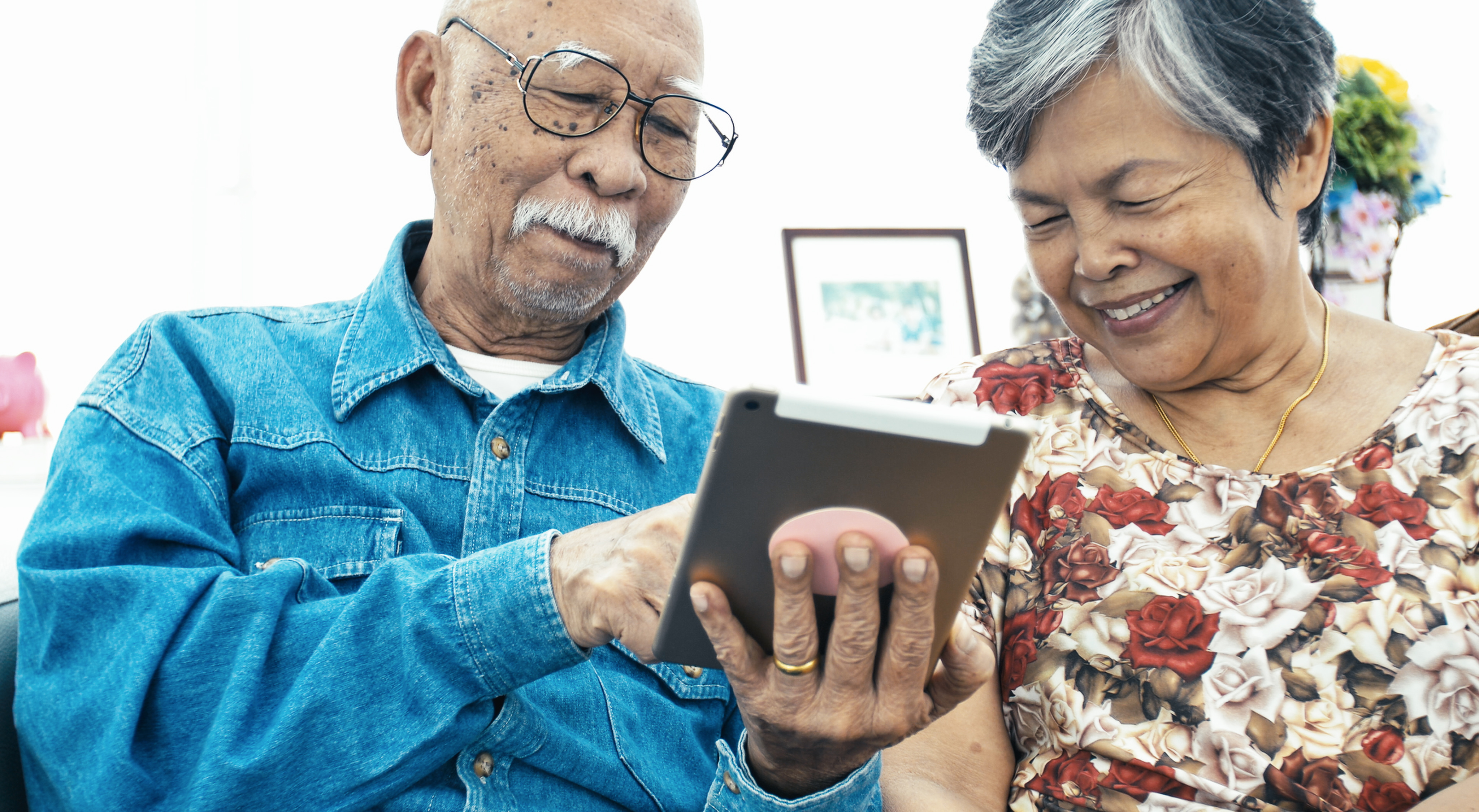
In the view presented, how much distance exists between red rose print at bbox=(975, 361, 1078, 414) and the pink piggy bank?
1594 mm

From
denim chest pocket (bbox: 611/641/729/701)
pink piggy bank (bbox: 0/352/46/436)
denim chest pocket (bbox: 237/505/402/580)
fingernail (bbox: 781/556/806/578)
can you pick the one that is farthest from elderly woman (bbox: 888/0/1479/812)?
pink piggy bank (bbox: 0/352/46/436)

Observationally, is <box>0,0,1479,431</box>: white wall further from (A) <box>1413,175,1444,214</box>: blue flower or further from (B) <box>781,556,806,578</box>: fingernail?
(B) <box>781,556,806,578</box>: fingernail

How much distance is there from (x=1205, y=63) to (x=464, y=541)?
864mm

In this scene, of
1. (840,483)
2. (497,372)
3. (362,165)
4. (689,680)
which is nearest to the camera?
(840,483)

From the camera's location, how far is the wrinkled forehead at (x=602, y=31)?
1150 millimetres

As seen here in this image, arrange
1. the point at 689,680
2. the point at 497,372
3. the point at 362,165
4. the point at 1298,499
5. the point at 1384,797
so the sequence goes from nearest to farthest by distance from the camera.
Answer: the point at 1384,797
the point at 1298,499
the point at 689,680
the point at 497,372
the point at 362,165

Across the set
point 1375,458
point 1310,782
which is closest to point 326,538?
point 1310,782

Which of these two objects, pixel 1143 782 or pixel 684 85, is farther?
pixel 684 85

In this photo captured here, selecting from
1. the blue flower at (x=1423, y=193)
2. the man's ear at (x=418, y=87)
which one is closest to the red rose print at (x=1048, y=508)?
the man's ear at (x=418, y=87)

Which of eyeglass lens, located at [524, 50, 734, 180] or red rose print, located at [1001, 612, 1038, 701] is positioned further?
eyeglass lens, located at [524, 50, 734, 180]

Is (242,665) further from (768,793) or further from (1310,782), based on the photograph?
(1310,782)

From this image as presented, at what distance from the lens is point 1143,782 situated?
0.94 m

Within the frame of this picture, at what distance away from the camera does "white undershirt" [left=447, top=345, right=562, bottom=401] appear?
1.21 metres

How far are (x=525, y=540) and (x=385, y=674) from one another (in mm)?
149
